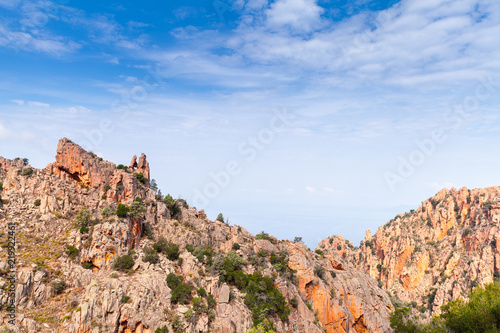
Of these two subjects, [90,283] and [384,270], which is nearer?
[90,283]

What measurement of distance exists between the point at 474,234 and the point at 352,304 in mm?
109420

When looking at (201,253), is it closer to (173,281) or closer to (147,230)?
(173,281)

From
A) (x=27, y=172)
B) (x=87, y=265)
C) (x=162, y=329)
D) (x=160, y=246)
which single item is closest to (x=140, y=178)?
(x=160, y=246)

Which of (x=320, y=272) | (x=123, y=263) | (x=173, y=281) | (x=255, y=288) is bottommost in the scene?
(x=255, y=288)

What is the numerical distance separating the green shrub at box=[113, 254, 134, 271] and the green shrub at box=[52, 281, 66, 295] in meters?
8.23

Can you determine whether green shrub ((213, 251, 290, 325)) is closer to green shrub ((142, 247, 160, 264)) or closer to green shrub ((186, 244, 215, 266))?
green shrub ((186, 244, 215, 266))

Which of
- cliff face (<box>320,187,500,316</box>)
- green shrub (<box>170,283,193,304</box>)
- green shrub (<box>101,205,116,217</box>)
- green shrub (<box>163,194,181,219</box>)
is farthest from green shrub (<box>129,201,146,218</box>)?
cliff face (<box>320,187,500,316</box>)

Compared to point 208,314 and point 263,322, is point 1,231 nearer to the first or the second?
point 208,314

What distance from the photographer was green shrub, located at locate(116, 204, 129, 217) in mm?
→ 62312

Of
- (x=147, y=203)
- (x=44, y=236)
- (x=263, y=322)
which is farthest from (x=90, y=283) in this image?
(x=263, y=322)

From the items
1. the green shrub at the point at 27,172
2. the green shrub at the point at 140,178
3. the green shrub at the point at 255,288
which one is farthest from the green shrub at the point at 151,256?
the green shrub at the point at 27,172

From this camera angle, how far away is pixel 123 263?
56531mm

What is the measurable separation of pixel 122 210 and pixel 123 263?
→ 1085cm

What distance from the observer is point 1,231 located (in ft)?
178
